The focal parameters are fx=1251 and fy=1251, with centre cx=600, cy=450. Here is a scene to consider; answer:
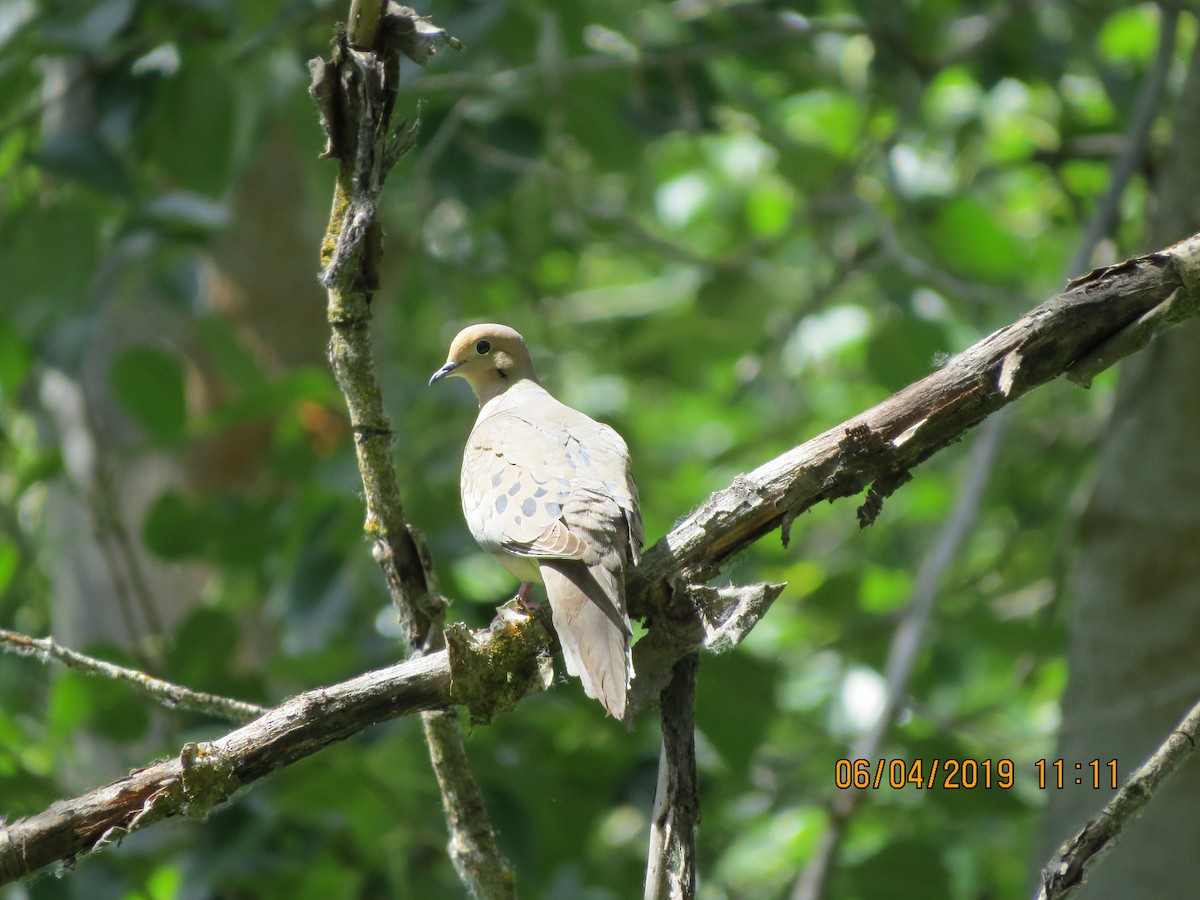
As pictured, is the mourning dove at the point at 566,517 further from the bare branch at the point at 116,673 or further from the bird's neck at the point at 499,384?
the bare branch at the point at 116,673

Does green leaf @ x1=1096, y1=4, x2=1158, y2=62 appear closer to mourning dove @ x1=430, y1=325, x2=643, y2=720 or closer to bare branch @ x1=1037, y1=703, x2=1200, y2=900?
mourning dove @ x1=430, y1=325, x2=643, y2=720

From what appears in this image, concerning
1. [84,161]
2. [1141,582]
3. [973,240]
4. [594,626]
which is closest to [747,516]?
[594,626]

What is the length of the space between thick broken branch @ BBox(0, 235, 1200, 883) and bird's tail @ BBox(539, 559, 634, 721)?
47 millimetres

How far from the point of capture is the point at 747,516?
6.30 ft

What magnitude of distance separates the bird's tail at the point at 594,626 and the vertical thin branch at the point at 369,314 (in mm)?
216

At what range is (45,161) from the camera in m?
3.64

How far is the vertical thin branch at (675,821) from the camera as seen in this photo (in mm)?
1769

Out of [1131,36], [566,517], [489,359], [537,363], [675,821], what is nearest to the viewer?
[675,821]

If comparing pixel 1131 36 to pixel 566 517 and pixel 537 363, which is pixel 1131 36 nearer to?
pixel 537 363

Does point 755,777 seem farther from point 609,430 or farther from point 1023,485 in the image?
point 1023,485

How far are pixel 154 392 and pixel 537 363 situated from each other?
162cm

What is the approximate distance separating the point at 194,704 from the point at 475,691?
0.43m
